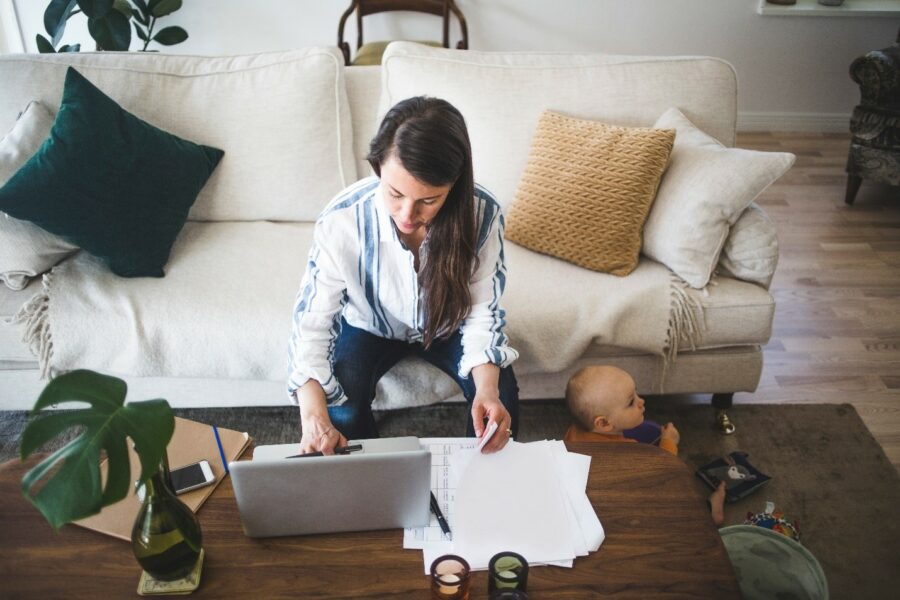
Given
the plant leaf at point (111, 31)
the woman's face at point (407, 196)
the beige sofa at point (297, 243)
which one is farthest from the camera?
the plant leaf at point (111, 31)

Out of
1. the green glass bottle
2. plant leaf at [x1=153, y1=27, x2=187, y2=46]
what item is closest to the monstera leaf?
the green glass bottle

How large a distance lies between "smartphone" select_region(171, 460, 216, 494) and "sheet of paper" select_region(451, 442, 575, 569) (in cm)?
41

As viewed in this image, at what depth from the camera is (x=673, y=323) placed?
5.77 feet

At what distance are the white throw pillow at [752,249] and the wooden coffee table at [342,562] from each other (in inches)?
31.8

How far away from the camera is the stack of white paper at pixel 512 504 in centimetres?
108

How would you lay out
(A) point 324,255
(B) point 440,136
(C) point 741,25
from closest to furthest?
(B) point 440,136, (A) point 324,255, (C) point 741,25

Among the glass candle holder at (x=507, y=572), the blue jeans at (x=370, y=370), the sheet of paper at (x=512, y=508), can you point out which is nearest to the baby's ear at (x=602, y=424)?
the blue jeans at (x=370, y=370)

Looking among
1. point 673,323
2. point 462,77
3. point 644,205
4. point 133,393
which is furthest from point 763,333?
point 133,393

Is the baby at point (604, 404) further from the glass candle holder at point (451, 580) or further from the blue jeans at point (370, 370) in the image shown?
the glass candle holder at point (451, 580)

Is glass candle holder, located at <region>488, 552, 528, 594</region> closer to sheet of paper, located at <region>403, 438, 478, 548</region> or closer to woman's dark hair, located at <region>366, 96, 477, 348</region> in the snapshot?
sheet of paper, located at <region>403, 438, 478, 548</region>

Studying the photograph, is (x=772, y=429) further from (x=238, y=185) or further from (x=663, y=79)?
(x=238, y=185)

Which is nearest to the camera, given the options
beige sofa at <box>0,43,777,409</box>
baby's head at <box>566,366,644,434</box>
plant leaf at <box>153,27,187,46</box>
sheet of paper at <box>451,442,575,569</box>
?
sheet of paper at <box>451,442,575,569</box>

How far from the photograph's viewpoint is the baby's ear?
63.0 inches

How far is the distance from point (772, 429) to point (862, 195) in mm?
1766
